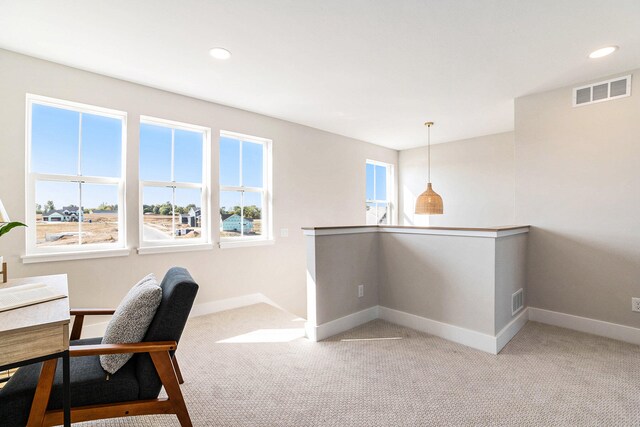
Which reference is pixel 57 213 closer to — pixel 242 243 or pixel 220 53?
pixel 242 243

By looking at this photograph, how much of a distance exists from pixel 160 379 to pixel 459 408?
5.57 feet

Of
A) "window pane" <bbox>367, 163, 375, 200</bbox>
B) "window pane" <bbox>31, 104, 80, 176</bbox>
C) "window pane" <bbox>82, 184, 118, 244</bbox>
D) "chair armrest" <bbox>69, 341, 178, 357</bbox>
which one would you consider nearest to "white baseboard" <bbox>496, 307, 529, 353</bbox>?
"chair armrest" <bbox>69, 341, 178, 357</bbox>

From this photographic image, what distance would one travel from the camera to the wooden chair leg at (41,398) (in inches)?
49.0

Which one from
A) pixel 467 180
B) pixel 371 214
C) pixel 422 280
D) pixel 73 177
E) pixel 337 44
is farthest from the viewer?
pixel 371 214

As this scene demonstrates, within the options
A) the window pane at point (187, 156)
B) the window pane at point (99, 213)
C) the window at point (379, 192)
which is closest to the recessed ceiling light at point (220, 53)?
the window pane at point (187, 156)

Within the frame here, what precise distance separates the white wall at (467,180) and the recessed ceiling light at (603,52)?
8.30 ft

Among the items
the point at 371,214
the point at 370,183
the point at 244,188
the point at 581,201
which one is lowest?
the point at 371,214

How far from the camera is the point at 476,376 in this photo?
2.20 metres

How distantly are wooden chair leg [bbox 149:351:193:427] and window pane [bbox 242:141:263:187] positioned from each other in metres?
2.89

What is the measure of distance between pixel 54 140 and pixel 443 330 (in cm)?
407

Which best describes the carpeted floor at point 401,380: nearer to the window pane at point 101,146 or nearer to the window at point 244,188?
the window at point 244,188

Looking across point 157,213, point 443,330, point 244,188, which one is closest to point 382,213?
point 244,188

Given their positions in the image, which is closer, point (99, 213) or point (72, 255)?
point (72, 255)

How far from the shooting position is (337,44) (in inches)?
96.8
